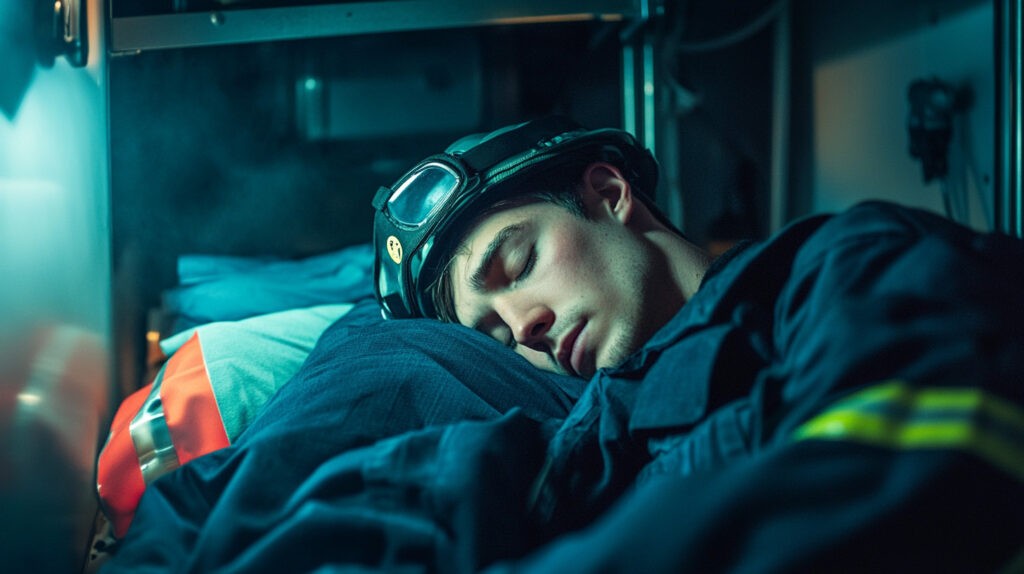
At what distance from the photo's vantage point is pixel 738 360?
0.63 m

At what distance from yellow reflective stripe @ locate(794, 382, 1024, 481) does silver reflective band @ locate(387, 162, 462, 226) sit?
606mm

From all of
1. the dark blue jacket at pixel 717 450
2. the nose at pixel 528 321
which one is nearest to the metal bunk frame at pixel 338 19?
the nose at pixel 528 321

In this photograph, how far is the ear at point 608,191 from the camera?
1068mm

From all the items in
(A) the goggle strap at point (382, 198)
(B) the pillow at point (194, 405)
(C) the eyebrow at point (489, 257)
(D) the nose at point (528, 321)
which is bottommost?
(B) the pillow at point (194, 405)

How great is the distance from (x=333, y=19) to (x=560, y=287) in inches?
27.9

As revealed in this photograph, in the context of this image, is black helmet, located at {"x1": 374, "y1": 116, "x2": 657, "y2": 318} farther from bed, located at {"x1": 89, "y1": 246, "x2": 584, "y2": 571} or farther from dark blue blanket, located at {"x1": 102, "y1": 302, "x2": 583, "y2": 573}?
dark blue blanket, located at {"x1": 102, "y1": 302, "x2": 583, "y2": 573}

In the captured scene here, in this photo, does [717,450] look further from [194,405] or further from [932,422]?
[194,405]

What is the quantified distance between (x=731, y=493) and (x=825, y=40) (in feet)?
6.94

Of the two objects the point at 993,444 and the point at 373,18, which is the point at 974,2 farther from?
the point at 993,444

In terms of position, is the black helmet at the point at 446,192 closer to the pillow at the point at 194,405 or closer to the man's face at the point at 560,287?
the man's face at the point at 560,287

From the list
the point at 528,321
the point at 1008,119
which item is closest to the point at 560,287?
the point at 528,321

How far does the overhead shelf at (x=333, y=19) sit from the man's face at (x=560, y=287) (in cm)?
48

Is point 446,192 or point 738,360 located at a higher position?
point 446,192

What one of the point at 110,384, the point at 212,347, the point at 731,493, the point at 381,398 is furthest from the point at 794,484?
the point at 110,384
